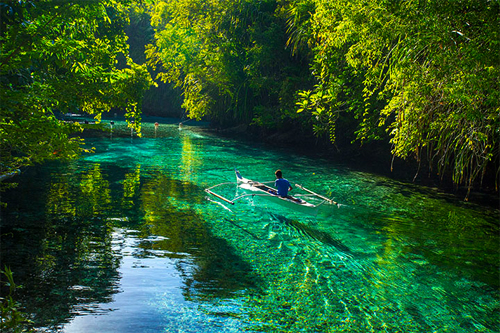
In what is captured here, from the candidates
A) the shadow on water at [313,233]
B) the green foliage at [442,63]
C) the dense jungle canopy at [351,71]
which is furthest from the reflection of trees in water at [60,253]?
the green foliage at [442,63]

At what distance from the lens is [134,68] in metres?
16.0

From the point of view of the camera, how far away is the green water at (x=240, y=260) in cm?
680

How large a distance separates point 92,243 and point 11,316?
11.6 feet

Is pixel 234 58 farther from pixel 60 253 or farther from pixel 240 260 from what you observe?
pixel 60 253

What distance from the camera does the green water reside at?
680cm

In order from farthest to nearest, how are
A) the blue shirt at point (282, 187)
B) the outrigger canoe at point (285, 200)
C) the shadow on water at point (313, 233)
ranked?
the blue shirt at point (282, 187) → the outrigger canoe at point (285, 200) → the shadow on water at point (313, 233)

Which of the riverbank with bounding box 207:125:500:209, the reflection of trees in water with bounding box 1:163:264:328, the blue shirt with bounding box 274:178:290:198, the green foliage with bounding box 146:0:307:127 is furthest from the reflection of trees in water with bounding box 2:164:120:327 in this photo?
the green foliage with bounding box 146:0:307:127

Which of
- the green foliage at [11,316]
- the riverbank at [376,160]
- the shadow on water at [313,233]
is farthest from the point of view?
the riverbank at [376,160]

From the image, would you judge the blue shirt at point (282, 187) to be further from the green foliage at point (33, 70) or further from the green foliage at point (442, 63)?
the green foliage at point (33, 70)

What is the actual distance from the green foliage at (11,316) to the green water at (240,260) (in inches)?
6.2

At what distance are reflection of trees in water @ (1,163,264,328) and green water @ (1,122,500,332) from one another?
0.03 metres

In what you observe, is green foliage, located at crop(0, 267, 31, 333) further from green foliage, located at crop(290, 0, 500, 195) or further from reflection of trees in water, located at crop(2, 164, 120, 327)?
green foliage, located at crop(290, 0, 500, 195)

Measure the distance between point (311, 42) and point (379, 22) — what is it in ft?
38.4

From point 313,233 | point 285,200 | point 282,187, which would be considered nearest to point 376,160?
point 282,187
